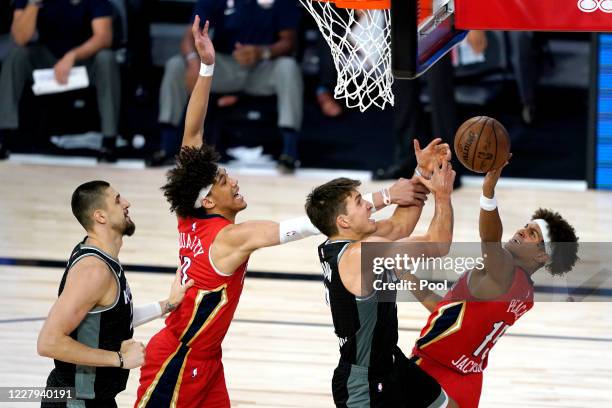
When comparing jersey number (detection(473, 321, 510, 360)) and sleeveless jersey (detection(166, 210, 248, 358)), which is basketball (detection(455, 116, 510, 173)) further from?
sleeveless jersey (detection(166, 210, 248, 358))

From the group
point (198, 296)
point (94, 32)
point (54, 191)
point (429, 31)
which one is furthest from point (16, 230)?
point (429, 31)

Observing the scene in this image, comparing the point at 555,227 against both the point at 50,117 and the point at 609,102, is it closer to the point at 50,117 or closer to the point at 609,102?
the point at 609,102

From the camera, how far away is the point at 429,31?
491 centimetres

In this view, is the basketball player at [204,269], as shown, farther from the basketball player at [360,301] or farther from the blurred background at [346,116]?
the blurred background at [346,116]

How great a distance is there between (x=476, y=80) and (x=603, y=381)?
555 cm

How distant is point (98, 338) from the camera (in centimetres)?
461

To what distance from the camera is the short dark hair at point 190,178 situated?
501 cm

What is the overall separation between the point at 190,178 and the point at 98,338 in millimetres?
829

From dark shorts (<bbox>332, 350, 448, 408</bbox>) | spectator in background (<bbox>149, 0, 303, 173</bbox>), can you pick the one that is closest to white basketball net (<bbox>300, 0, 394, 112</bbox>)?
dark shorts (<bbox>332, 350, 448, 408</bbox>)

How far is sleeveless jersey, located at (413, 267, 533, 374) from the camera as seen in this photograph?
4.87 m

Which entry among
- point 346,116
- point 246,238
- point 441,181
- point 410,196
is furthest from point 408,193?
point 346,116

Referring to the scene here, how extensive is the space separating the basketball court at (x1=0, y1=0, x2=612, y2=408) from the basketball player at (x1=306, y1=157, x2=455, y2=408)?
59cm

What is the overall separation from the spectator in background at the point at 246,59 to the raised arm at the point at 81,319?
612 centimetres

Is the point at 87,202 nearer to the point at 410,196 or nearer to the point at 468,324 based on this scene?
the point at 410,196
